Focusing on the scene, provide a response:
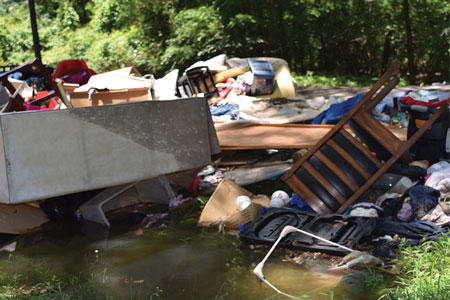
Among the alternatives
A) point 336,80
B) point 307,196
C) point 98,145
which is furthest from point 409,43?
point 98,145

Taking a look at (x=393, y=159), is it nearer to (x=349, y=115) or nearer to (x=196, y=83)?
(x=349, y=115)

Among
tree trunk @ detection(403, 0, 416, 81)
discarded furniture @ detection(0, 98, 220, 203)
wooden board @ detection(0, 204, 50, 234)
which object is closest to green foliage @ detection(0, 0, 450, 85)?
tree trunk @ detection(403, 0, 416, 81)

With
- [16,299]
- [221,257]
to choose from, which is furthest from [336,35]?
[16,299]

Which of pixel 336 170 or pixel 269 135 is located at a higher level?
pixel 336 170

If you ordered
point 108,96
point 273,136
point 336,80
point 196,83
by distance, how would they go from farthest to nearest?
point 336,80, point 196,83, point 108,96, point 273,136

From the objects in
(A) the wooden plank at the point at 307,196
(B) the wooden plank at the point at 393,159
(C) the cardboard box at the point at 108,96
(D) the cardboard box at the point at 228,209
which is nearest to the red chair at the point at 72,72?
(C) the cardboard box at the point at 108,96

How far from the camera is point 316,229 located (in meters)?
4.31

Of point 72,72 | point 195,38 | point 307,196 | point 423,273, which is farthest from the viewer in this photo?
point 195,38

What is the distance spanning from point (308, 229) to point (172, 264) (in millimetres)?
1152

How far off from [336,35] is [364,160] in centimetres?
1385

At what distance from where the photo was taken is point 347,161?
474 cm

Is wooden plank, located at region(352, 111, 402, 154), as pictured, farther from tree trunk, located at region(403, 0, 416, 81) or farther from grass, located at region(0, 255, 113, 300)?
tree trunk, located at region(403, 0, 416, 81)

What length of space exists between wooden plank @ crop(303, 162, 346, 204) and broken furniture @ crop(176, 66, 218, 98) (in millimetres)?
4724

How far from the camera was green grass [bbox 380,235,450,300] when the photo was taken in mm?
2789
